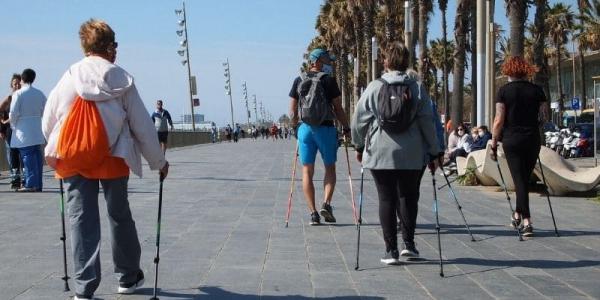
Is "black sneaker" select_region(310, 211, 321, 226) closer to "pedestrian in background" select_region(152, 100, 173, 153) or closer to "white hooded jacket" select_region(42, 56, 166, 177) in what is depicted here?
"white hooded jacket" select_region(42, 56, 166, 177)

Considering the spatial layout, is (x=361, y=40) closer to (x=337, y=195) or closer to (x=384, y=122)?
(x=337, y=195)

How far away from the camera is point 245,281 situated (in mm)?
5570

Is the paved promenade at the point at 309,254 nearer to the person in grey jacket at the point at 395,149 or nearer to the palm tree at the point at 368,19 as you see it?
the person in grey jacket at the point at 395,149

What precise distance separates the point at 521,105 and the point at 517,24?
26.9ft

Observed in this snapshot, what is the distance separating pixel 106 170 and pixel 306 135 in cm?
355

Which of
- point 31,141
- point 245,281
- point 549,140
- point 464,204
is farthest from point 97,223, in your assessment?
point 549,140

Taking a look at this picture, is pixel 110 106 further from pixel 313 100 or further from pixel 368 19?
pixel 368 19

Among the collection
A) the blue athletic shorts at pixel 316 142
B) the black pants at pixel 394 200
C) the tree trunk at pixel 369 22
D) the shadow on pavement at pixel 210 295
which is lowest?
the shadow on pavement at pixel 210 295

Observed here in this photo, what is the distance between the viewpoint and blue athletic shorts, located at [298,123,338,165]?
8094 mm

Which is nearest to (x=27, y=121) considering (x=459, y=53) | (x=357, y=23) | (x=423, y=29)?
(x=459, y=53)

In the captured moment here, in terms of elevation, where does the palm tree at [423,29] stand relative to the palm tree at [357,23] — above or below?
below

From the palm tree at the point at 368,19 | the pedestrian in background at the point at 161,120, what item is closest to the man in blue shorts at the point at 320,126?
the pedestrian in background at the point at 161,120

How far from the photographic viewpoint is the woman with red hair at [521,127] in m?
7.67

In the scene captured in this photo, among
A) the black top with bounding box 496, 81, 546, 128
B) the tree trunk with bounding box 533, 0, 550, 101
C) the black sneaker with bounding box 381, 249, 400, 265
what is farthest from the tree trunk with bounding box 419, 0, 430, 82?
the black sneaker with bounding box 381, 249, 400, 265
